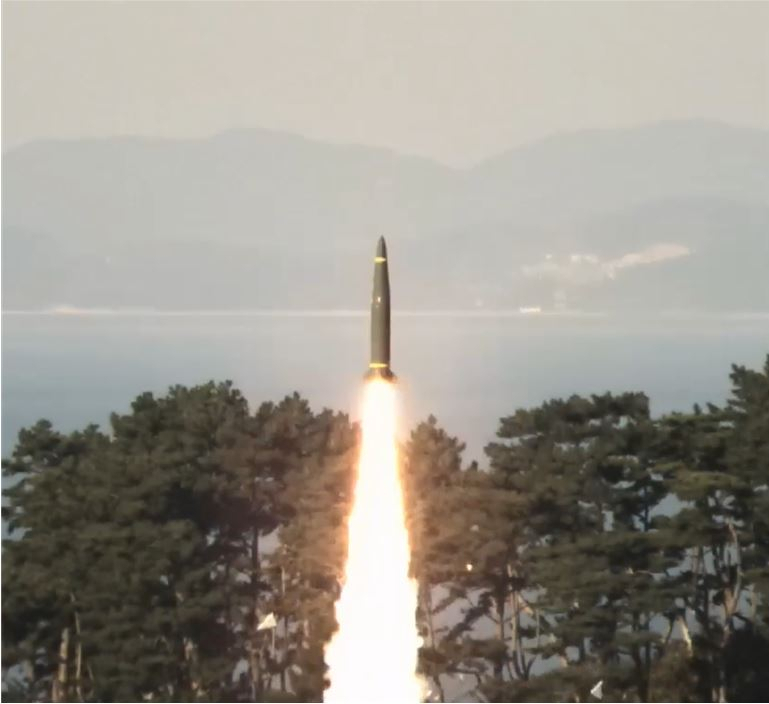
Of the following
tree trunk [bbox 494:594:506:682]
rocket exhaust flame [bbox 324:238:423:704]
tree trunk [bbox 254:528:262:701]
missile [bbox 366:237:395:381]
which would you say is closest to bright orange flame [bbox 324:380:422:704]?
rocket exhaust flame [bbox 324:238:423:704]

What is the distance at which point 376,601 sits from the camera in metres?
33.3

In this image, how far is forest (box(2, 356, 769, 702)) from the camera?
33250 millimetres

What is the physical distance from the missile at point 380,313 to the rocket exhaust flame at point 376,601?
3.46 m

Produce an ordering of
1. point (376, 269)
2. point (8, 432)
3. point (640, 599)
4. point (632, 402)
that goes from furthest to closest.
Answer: point (8, 432)
point (632, 402)
point (640, 599)
point (376, 269)

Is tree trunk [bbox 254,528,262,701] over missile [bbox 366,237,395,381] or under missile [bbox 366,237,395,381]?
under

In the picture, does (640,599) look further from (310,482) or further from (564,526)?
(310,482)

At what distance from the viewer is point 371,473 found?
3328 centimetres

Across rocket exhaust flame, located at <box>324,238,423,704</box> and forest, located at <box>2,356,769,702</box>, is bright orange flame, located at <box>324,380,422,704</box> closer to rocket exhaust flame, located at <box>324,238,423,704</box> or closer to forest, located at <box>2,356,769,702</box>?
rocket exhaust flame, located at <box>324,238,423,704</box>

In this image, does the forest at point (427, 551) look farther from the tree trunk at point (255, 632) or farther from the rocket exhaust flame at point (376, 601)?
the rocket exhaust flame at point (376, 601)

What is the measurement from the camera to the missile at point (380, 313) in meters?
29.1

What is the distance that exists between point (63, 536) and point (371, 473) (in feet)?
22.5

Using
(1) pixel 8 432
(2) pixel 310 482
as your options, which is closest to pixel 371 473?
(2) pixel 310 482

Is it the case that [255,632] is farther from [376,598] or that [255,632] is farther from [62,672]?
[62,672]

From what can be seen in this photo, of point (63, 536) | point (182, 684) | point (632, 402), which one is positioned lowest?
point (182, 684)
